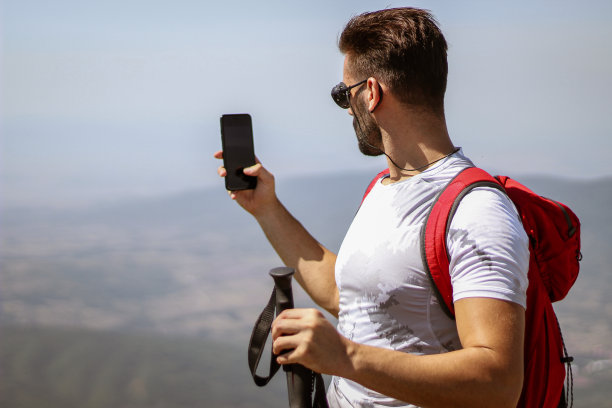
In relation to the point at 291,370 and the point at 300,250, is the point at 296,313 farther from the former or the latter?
the point at 300,250

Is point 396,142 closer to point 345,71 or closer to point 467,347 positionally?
point 345,71

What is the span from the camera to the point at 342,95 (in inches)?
80.7

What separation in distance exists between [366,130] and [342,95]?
154mm

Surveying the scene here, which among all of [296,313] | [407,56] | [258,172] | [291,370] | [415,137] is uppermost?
[407,56]

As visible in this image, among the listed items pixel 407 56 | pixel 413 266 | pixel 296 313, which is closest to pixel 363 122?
pixel 407 56

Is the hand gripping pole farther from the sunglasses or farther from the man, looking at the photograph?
the sunglasses

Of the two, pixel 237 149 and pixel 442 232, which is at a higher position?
pixel 237 149

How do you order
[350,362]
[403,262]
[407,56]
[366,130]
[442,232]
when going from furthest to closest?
[366,130] → [407,56] → [403,262] → [442,232] → [350,362]

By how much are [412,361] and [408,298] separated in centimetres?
26

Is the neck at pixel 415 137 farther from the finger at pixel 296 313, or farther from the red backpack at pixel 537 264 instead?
the finger at pixel 296 313

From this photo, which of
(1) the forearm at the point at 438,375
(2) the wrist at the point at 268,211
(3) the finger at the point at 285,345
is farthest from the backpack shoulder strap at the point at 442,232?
(2) the wrist at the point at 268,211

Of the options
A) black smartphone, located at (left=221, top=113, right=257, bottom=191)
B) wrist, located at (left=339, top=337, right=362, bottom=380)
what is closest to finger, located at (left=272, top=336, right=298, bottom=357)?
wrist, located at (left=339, top=337, right=362, bottom=380)

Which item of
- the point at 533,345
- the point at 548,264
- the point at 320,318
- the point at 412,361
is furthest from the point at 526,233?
the point at 320,318

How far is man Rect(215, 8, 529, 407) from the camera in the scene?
4.59 feet
